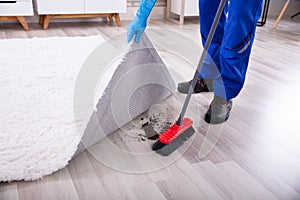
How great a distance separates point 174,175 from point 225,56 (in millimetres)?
549

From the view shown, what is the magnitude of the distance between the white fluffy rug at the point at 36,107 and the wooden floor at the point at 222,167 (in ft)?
0.18

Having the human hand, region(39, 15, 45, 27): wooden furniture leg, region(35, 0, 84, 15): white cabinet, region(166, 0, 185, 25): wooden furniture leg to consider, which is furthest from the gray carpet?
region(166, 0, 185, 25): wooden furniture leg

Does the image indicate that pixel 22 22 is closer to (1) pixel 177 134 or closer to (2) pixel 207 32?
(2) pixel 207 32

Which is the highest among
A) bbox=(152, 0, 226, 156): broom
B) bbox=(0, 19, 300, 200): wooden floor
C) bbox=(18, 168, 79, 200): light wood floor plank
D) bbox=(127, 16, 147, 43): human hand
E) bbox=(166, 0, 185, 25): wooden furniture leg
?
bbox=(127, 16, 147, 43): human hand

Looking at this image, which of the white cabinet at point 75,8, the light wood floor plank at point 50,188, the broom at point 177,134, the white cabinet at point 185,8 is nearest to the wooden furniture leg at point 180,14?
the white cabinet at point 185,8

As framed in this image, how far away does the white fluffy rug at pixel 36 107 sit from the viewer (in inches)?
42.9

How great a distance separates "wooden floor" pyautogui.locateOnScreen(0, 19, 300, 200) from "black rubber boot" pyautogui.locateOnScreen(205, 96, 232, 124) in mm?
33

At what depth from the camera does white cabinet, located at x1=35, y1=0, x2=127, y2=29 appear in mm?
2838

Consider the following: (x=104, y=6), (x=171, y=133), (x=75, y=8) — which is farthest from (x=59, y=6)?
(x=171, y=133)

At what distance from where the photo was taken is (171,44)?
2.17m

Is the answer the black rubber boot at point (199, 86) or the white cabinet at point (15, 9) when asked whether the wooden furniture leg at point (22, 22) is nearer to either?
the white cabinet at point (15, 9)

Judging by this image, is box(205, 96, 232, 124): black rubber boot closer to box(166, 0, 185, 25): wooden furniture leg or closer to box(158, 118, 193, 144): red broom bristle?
box(158, 118, 193, 144): red broom bristle

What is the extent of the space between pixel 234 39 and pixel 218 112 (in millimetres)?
309

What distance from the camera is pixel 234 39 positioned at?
4.36ft
